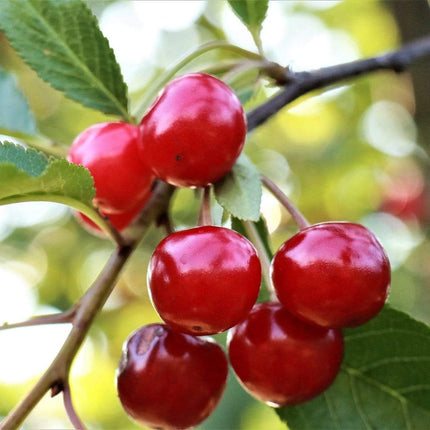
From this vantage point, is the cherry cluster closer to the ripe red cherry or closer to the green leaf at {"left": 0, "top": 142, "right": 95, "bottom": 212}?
the ripe red cherry

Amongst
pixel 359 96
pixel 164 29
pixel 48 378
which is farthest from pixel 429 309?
pixel 164 29

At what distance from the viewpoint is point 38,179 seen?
1.03 m

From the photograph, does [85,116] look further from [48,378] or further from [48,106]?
[48,378]

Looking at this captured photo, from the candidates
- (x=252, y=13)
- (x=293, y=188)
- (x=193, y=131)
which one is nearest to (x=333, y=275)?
(x=193, y=131)

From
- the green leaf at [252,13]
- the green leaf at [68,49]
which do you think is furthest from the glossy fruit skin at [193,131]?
the green leaf at [252,13]

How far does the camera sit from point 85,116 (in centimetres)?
451

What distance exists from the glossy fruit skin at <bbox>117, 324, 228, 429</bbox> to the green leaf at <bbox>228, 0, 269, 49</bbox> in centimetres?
69

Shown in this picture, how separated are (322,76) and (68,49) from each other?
24.6 inches

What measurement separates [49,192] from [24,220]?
3862 mm

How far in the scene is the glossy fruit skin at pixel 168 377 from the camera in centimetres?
123

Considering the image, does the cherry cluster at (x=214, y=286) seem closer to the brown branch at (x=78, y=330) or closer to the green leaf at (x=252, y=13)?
the brown branch at (x=78, y=330)

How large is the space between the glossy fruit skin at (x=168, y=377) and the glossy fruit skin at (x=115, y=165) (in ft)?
0.87

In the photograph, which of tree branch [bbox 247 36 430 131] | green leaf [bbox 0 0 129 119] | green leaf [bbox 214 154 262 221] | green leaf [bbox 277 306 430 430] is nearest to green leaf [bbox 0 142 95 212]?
green leaf [bbox 214 154 262 221]

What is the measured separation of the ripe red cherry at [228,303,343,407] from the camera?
1.21m
